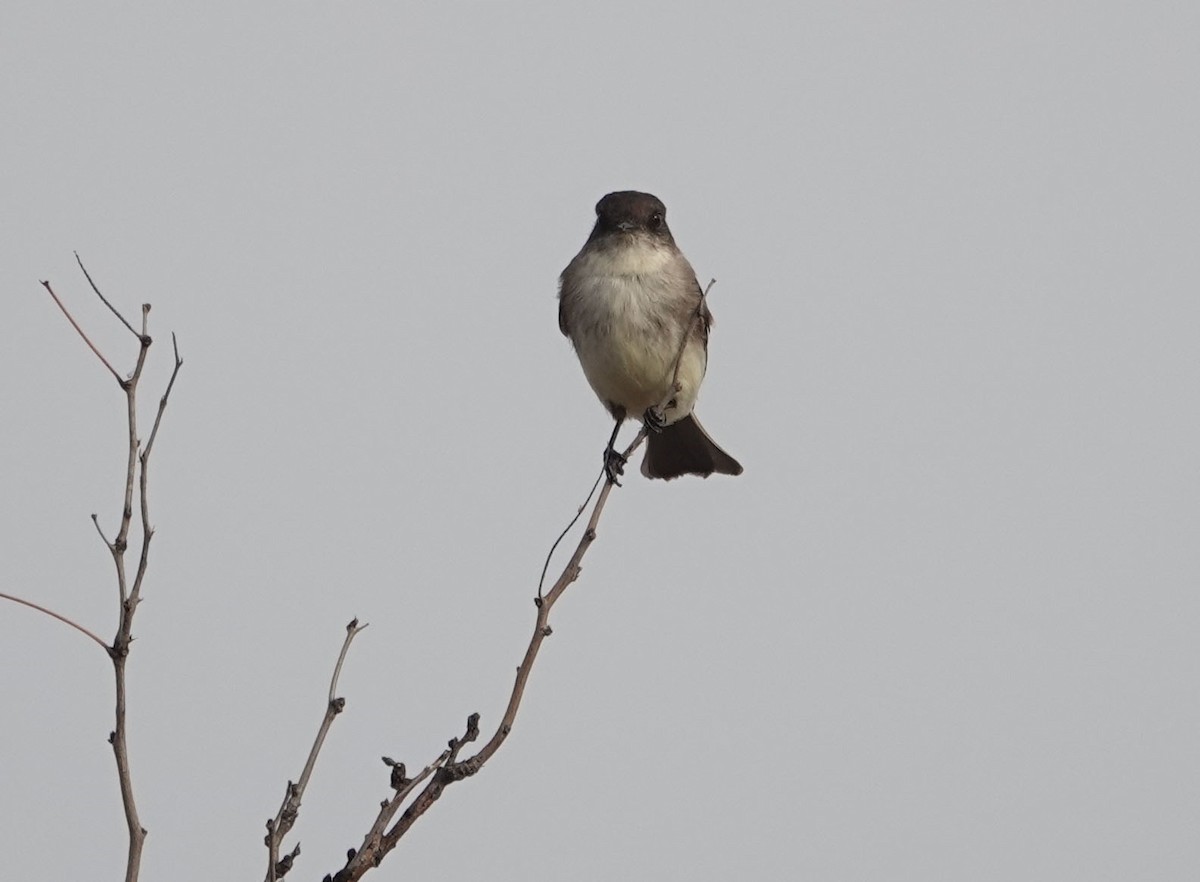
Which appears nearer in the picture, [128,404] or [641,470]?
[128,404]

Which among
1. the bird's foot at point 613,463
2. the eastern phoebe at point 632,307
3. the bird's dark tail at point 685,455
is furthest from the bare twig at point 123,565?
the bird's dark tail at point 685,455

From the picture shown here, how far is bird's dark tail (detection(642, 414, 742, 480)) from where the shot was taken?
935 cm

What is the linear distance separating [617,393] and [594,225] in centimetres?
93

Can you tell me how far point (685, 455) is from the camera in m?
9.38

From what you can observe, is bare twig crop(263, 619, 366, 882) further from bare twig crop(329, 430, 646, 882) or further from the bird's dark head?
the bird's dark head

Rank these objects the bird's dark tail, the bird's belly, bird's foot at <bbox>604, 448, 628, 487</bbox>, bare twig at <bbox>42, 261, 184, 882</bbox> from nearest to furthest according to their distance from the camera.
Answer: bare twig at <bbox>42, 261, 184, 882</bbox> < bird's foot at <bbox>604, 448, 628, 487</bbox> < the bird's belly < the bird's dark tail

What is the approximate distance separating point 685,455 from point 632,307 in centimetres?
175

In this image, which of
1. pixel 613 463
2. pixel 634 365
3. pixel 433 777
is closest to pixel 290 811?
pixel 433 777

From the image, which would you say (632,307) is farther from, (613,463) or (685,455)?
(685,455)

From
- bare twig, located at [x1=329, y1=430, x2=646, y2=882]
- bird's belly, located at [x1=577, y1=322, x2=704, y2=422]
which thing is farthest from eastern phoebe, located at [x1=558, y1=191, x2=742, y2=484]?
bare twig, located at [x1=329, y1=430, x2=646, y2=882]

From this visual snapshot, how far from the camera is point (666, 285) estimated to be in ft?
26.0

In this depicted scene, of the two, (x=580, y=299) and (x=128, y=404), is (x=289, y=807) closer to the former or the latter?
(x=128, y=404)

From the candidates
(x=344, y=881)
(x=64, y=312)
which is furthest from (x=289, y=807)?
(x=64, y=312)

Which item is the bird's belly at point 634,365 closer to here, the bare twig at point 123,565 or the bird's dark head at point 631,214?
the bird's dark head at point 631,214
